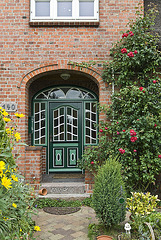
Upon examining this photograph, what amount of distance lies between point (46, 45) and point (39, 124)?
7.46ft

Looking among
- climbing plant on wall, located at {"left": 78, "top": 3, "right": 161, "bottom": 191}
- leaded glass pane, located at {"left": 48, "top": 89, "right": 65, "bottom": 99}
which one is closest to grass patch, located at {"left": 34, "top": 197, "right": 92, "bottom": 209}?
climbing plant on wall, located at {"left": 78, "top": 3, "right": 161, "bottom": 191}

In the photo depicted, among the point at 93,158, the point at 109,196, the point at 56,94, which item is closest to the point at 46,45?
the point at 56,94

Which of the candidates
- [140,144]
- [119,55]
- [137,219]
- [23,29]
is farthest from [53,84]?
[137,219]

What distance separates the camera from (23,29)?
5164 mm

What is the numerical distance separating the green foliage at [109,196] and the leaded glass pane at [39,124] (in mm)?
3354

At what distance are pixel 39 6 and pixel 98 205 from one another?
15.8 feet

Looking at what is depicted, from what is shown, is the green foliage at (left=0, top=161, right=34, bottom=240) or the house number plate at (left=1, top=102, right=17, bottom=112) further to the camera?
the house number plate at (left=1, top=102, right=17, bottom=112)

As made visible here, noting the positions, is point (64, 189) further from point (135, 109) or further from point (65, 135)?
point (135, 109)

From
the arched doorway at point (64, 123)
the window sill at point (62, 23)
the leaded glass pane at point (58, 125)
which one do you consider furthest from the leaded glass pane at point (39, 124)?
the window sill at point (62, 23)

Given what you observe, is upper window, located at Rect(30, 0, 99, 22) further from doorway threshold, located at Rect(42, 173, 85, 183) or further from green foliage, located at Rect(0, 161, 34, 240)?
green foliage, located at Rect(0, 161, 34, 240)

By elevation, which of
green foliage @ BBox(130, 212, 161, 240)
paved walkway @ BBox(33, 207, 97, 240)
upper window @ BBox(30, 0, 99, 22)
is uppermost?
upper window @ BBox(30, 0, 99, 22)

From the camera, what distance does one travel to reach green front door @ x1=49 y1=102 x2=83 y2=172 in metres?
6.24

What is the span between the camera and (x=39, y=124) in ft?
20.5

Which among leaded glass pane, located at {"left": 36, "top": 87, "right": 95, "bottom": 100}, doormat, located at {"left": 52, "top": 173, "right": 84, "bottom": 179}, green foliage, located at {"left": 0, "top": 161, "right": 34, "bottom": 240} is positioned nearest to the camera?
green foliage, located at {"left": 0, "top": 161, "right": 34, "bottom": 240}
